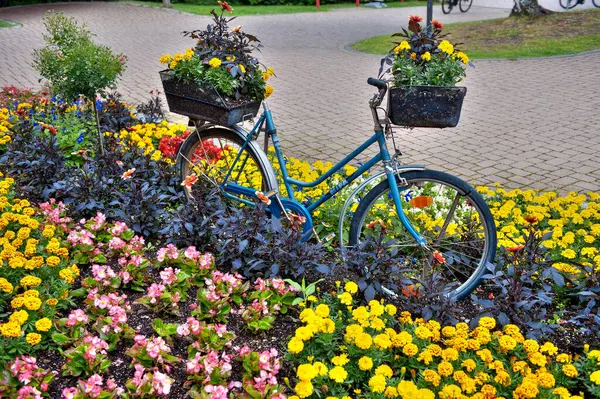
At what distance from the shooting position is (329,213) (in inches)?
167

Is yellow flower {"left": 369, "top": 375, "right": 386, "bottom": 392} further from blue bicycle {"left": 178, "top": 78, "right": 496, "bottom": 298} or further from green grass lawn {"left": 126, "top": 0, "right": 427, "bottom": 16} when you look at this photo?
green grass lawn {"left": 126, "top": 0, "right": 427, "bottom": 16}

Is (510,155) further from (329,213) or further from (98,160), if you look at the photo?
(98,160)

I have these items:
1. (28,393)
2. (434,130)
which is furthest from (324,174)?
(434,130)

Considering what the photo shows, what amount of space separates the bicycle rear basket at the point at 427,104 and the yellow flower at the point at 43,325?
196 centimetres

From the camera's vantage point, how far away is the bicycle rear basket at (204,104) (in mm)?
3833

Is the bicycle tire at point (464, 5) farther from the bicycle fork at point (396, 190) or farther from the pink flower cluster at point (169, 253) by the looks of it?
the pink flower cluster at point (169, 253)

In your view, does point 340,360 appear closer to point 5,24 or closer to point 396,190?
point 396,190

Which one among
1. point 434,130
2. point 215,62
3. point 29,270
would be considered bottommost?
point 434,130

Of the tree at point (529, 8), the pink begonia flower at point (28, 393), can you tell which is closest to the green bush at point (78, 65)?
the pink begonia flower at point (28, 393)

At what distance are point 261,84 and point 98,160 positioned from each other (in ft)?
4.89

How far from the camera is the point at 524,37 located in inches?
516

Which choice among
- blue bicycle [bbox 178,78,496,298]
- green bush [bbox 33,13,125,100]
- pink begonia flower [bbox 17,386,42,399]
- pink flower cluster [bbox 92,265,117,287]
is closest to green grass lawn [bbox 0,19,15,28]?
green bush [bbox 33,13,125,100]

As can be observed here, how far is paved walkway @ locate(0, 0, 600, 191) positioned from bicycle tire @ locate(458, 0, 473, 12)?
564cm

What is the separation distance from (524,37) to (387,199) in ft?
35.3
